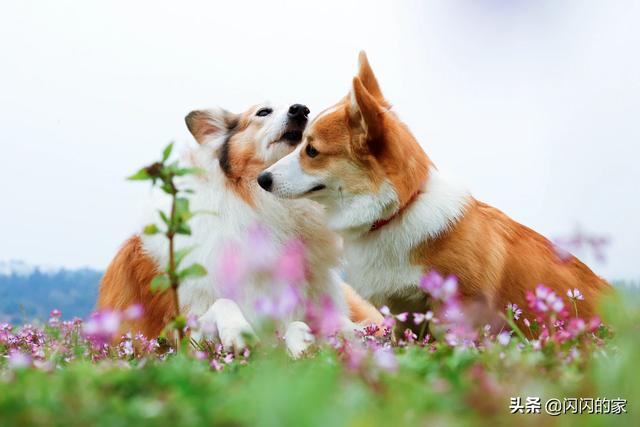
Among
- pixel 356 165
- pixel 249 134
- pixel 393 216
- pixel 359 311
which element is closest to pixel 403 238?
pixel 393 216

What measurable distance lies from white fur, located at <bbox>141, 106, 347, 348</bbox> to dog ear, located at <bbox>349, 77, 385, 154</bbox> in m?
0.76

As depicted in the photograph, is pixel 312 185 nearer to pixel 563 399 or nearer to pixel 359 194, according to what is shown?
pixel 359 194

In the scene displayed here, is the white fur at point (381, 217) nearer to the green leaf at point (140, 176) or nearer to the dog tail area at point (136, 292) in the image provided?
the dog tail area at point (136, 292)

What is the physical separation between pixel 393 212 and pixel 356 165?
0.35 m

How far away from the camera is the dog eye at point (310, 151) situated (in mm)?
3990

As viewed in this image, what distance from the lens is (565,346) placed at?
2.42 metres

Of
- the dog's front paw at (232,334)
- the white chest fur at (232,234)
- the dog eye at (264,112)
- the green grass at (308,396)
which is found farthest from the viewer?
the dog eye at (264,112)

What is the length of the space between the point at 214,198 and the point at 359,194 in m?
1.13

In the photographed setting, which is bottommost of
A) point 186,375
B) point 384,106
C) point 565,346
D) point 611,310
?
point 186,375

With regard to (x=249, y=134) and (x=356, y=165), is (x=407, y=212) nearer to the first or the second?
(x=356, y=165)

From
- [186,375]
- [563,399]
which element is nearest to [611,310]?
[563,399]

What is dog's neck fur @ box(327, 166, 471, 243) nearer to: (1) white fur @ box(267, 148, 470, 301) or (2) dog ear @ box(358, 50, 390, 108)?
(1) white fur @ box(267, 148, 470, 301)

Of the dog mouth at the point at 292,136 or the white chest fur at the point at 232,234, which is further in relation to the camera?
the dog mouth at the point at 292,136

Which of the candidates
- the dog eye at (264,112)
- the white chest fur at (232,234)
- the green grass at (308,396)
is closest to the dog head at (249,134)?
the dog eye at (264,112)
